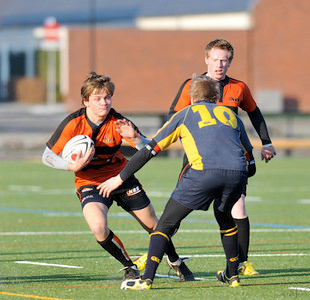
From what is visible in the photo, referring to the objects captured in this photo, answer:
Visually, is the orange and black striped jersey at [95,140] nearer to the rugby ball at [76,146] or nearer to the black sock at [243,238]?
the rugby ball at [76,146]

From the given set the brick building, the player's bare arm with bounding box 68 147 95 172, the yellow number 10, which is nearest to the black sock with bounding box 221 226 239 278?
the yellow number 10

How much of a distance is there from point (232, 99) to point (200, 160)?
4.95 ft

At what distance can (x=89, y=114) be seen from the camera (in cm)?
772

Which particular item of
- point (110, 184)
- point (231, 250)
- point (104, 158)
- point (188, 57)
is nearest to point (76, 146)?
point (104, 158)

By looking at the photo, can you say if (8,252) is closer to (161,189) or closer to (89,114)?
(89,114)

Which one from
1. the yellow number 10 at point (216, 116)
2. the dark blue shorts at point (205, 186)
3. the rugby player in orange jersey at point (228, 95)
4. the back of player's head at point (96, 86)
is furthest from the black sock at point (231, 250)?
the back of player's head at point (96, 86)

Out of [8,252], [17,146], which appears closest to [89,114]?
[8,252]

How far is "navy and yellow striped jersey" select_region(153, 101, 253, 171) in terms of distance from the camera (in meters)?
6.89

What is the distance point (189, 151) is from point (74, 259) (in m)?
2.57

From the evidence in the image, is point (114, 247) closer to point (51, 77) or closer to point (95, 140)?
point (95, 140)

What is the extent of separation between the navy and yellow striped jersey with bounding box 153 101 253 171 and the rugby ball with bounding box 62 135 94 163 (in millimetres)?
751

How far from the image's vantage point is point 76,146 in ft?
24.5

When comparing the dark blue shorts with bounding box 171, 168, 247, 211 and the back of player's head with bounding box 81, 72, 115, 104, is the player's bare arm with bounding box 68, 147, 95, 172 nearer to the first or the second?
the back of player's head with bounding box 81, 72, 115, 104

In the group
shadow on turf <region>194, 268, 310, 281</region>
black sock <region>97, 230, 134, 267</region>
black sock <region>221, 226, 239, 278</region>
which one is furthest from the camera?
shadow on turf <region>194, 268, 310, 281</region>
